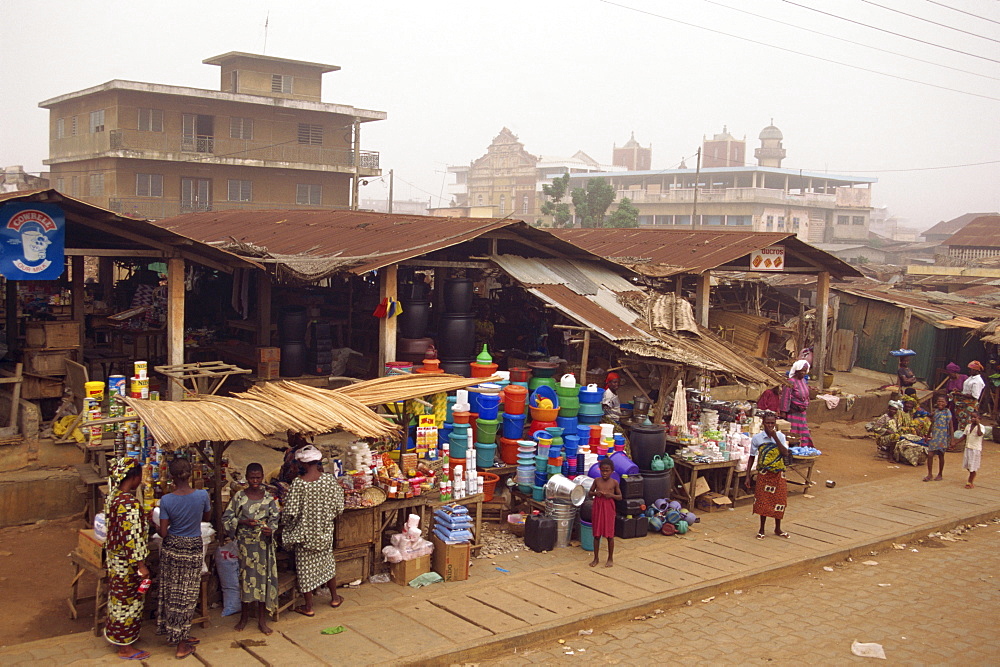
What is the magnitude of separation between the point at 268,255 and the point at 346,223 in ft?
15.4

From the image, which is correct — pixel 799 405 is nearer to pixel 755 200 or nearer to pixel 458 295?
pixel 458 295

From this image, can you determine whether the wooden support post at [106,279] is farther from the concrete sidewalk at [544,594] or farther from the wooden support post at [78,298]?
the concrete sidewalk at [544,594]

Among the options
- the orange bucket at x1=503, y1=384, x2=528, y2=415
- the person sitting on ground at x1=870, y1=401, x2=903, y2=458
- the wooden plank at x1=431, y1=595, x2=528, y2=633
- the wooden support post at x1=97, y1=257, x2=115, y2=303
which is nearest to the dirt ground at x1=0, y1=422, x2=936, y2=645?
the wooden plank at x1=431, y1=595, x2=528, y2=633

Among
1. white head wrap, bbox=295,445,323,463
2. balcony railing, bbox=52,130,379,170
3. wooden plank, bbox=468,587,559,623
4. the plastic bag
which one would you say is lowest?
wooden plank, bbox=468,587,559,623

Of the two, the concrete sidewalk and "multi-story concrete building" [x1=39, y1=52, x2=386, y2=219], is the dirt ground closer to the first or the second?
the concrete sidewalk

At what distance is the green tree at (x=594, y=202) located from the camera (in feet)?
158

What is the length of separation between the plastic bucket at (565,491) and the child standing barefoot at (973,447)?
714 centimetres

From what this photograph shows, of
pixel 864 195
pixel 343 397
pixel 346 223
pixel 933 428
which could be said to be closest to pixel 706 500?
pixel 933 428

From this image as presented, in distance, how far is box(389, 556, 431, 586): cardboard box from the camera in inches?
329

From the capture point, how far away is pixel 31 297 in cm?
1352

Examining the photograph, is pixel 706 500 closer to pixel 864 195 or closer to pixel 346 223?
pixel 346 223

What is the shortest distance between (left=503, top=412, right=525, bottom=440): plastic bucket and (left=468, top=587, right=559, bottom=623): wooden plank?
278 centimetres

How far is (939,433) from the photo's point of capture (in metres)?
13.7

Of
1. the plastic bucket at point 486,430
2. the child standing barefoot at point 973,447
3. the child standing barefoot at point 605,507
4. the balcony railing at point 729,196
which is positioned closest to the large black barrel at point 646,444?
the child standing barefoot at point 605,507
